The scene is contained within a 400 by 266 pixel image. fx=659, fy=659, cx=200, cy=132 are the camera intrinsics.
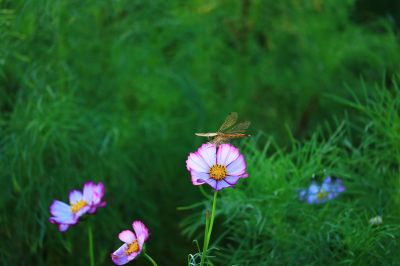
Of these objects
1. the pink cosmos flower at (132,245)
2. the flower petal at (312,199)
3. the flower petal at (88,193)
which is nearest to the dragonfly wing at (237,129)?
the pink cosmos flower at (132,245)

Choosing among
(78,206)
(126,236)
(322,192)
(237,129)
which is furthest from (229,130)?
(322,192)

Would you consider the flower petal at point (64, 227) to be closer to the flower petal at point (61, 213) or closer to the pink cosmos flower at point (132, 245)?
the flower petal at point (61, 213)

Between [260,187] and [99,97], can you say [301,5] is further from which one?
[260,187]

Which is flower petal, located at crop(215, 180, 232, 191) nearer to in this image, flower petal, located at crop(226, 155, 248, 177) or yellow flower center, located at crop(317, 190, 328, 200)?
flower petal, located at crop(226, 155, 248, 177)

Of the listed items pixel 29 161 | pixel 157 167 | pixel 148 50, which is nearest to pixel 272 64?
pixel 148 50

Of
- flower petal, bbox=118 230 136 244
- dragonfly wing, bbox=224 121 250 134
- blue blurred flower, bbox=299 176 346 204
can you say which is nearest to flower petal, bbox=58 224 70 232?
flower petal, bbox=118 230 136 244

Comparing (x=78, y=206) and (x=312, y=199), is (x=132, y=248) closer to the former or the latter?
(x=78, y=206)
